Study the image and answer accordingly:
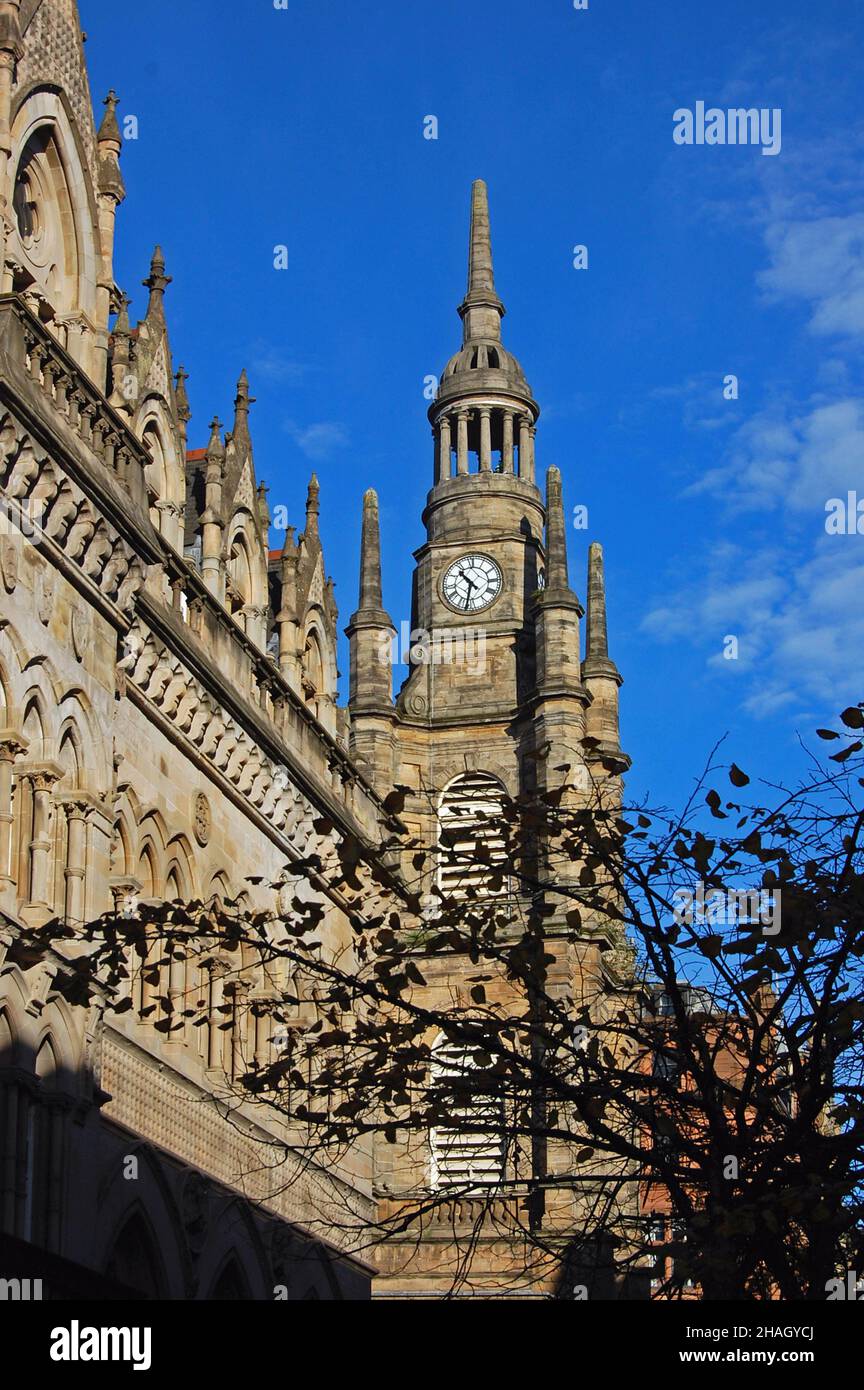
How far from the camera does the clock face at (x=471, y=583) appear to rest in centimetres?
5719

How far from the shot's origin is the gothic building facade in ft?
76.8

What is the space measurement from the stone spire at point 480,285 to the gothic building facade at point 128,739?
20.9 metres

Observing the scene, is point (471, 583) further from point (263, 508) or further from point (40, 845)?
point (40, 845)

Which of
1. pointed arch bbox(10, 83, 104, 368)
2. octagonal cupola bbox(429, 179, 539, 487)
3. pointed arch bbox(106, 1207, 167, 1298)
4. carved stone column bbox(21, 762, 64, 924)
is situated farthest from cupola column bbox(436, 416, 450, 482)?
carved stone column bbox(21, 762, 64, 924)

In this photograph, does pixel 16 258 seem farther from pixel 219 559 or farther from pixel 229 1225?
pixel 229 1225

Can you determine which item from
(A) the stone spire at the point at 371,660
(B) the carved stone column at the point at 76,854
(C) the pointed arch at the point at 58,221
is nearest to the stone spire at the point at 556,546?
(A) the stone spire at the point at 371,660

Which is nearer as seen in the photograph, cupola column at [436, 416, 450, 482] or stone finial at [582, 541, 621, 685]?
stone finial at [582, 541, 621, 685]

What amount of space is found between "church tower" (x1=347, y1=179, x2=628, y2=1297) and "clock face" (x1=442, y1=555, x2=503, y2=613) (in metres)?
0.03

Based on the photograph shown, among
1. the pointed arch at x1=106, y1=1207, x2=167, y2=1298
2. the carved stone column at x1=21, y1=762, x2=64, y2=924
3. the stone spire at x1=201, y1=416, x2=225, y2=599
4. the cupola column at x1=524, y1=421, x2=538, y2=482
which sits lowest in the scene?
the pointed arch at x1=106, y1=1207, x2=167, y2=1298

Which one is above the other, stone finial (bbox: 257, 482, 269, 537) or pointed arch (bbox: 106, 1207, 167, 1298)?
stone finial (bbox: 257, 482, 269, 537)

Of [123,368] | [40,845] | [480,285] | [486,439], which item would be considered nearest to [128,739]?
[40,845]

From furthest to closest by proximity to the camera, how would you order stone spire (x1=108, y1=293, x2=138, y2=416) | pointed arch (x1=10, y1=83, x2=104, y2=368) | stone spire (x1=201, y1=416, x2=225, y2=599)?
stone spire (x1=201, y1=416, x2=225, y2=599)
stone spire (x1=108, y1=293, x2=138, y2=416)
pointed arch (x1=10, y1=83, x2=104, y2=368)

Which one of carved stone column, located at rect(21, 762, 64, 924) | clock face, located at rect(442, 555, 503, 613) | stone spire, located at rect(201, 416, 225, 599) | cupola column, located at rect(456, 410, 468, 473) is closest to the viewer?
carved stone column, located at rect(21, 762, 64, 924)

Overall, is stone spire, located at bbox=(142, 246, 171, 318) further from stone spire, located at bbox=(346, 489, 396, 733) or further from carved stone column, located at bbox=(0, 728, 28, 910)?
stone spire, located at bbox=(346, 489, 396, 733)
